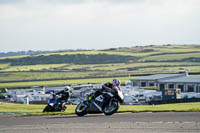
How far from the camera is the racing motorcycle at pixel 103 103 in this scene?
20078 millimetres

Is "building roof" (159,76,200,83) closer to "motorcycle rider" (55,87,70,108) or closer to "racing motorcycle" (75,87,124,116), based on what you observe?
"motorcycle rider" (55,87,70,108)

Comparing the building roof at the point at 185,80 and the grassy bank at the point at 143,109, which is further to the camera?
the building roof at the point at 185,80

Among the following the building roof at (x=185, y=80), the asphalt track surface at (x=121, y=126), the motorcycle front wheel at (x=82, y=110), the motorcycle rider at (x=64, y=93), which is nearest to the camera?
the asphalt track surface at (x=121, y=126)

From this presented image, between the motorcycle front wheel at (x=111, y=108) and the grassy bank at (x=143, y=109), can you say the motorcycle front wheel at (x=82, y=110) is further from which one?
the grassy bank at (x=143, y=109)

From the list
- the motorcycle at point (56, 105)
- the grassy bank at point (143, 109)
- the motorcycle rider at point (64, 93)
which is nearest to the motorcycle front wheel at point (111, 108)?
the grassy bank at point (143, 109)

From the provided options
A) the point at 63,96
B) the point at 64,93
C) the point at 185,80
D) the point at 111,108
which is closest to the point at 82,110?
the point at 111,108

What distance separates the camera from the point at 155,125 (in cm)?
1492

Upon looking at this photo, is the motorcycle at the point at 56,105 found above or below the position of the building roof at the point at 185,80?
above

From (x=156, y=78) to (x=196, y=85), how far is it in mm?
13567

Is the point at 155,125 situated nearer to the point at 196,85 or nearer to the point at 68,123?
the point at 68,123

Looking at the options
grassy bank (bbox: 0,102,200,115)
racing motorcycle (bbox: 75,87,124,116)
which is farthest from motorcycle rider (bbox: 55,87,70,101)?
racing motorcycle (bbox: 75,87,124,116)

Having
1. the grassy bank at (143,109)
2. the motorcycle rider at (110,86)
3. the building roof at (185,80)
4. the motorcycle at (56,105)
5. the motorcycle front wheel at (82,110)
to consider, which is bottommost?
the building roof at (185,80)

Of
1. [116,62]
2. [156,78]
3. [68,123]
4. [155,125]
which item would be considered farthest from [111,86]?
[116,62]

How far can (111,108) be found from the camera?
20.0 meters
